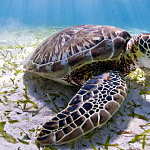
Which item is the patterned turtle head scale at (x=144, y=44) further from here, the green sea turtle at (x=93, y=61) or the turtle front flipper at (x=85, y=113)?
the turtle front flipper at (x=85, y=113)

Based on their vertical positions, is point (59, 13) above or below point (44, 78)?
above

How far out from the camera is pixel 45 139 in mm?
1922

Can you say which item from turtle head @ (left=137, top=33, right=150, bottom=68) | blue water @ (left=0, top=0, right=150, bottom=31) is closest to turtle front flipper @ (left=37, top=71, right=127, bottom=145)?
turtle head @ (left=137, top=33, right=150, bottom=68)

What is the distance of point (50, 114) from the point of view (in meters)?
2.39

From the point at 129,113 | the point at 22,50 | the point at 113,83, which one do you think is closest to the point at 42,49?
the point at 113,83

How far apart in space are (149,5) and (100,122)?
3214 cm

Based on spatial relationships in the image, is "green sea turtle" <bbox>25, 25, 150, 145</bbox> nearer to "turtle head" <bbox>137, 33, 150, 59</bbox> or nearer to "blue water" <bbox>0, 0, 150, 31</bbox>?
"turtle head" <bbox>137, 33, 150, 59</bbox>

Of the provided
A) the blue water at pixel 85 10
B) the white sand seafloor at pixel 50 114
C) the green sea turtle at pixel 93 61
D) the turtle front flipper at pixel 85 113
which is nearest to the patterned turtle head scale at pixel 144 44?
the green sea turtle at pixel 93 61

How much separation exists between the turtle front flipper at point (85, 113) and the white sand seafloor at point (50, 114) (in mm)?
103

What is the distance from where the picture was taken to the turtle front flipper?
192 cm

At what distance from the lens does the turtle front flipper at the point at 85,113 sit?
1916 millimetres

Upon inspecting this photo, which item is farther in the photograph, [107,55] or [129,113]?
[107,55]

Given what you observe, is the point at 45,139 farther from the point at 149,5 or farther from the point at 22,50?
the point at 149,5

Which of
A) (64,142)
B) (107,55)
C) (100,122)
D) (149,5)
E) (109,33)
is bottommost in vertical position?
(64,142)
